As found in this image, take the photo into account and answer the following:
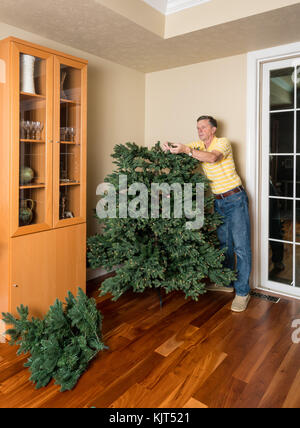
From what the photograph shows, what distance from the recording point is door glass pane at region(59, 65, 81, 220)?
266 centimetres

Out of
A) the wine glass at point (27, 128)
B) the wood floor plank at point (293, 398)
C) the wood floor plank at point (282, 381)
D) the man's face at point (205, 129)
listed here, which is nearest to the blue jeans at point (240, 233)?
the man's face at point (205, 129)

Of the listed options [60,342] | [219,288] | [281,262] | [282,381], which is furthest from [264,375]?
[281,262]

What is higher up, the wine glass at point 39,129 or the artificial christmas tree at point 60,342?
the wine glass at point 39,129

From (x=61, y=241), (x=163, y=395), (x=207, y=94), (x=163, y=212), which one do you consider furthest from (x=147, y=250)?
(x=207, y=94)

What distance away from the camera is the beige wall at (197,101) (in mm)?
3242

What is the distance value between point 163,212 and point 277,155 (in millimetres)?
1288

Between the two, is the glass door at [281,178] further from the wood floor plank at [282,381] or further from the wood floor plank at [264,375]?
the wood floor plank at [282,381]

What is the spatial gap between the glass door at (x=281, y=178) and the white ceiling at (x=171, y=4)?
92 centimetres

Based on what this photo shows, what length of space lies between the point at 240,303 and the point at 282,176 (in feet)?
4.00

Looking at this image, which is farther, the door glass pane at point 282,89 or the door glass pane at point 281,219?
the door glass pane at point 281,219

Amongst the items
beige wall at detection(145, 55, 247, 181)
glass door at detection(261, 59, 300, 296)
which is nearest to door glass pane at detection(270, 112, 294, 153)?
glass door at detection(261, 59, 300, 296)

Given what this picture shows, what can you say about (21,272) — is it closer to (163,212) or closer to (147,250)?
(147,250)

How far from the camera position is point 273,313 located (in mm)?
2805

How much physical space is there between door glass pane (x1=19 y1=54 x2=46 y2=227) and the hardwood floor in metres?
0.98
